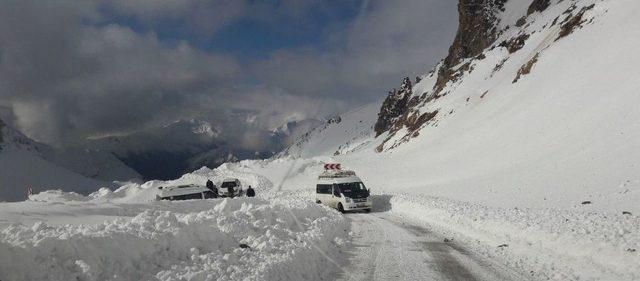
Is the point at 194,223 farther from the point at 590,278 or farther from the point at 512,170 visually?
the point at 512,170

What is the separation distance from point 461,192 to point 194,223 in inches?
1044

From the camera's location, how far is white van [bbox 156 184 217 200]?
79.7 ft

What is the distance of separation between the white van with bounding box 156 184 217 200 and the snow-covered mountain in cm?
1531

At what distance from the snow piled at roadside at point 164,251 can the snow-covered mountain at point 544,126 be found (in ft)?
46.0

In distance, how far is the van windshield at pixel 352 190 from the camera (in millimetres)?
28984

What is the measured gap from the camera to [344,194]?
28953 mm

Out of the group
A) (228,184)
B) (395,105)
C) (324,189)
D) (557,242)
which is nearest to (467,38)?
(395,105)

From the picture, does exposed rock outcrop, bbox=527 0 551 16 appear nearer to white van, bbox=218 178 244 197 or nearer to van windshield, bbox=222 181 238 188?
white van, bbox=218 178 244 197

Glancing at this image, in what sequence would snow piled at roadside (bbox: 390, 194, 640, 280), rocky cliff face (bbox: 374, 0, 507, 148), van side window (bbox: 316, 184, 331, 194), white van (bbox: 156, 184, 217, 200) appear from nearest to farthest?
snow piled at roadside (bbox: 390, 194, 640, 280), white van (bbox: 156, 184, 217, 200), van side window (bbox: 316, 184, 331, 194), rocky cliff face (bbox: 374, 0, 507, 148)

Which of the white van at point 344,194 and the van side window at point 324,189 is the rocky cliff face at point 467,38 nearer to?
the van side window at point 324,189

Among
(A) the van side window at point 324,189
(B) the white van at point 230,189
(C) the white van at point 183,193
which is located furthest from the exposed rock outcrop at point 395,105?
(C) the white van at point 183,193

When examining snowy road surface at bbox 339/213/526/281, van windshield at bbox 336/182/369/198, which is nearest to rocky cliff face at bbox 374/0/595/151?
van windshield at bbox 336/182/369/198

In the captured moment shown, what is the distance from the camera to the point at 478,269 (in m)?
11.0

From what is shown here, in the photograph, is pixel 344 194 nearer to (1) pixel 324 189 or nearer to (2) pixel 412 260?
(1) pixel 324 189
